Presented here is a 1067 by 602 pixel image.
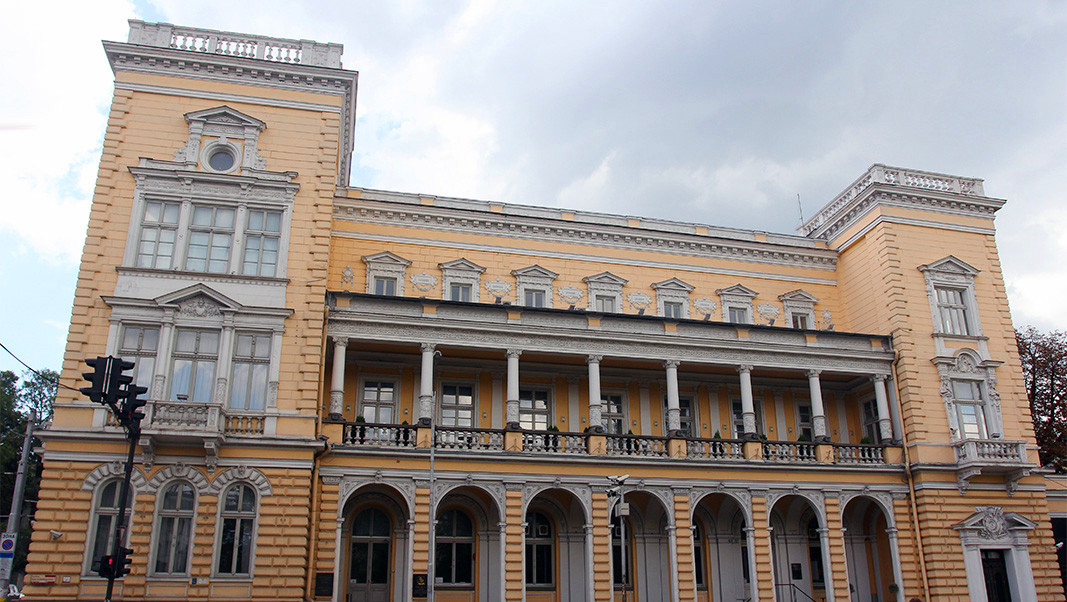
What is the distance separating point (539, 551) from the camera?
30.1m

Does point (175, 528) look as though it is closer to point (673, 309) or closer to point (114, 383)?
point (114, 383)

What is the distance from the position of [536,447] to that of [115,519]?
13153 millimetres

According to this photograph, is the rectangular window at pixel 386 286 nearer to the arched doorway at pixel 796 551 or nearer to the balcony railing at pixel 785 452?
the balcony railing at pixel 785 452

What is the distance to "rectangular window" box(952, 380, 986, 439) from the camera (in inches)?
1283

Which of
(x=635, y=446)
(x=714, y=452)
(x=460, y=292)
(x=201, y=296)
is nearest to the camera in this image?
(x=201, y=296)

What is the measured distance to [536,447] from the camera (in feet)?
92.5

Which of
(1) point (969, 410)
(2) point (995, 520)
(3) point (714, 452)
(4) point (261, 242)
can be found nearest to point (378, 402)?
(4) point (261, 242)

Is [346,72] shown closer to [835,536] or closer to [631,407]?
[631,407]

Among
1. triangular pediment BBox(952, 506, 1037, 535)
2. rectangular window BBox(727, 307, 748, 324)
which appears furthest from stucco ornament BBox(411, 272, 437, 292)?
triangular pediment BBox(952, 506, 1037, 535)

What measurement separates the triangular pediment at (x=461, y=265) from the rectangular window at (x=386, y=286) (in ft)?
6.69

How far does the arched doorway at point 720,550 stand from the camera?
31.1 meters

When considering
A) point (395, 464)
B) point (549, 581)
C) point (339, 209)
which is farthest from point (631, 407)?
point (339, 209)

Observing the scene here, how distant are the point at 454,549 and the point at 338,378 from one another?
296 inches

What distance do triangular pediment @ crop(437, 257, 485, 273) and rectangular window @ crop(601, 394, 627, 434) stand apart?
7.42 metres
